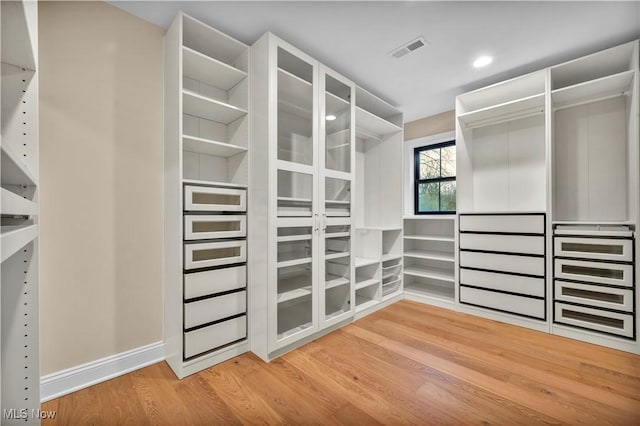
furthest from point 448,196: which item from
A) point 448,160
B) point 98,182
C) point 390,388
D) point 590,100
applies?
point 98,182

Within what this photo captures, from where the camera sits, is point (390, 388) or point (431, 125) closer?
point (390, 388)

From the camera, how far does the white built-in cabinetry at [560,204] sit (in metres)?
2.24

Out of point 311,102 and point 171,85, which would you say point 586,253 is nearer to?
point 311,102

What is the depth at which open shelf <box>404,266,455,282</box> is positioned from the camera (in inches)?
128

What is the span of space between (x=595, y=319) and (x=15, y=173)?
389cm

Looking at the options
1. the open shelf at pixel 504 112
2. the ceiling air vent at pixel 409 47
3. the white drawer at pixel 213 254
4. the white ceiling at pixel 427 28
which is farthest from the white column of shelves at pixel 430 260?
the white drawer at pixel 213 254

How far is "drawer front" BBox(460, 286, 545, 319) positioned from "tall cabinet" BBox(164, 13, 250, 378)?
2.35 metres

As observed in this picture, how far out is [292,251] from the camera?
2.20 metres

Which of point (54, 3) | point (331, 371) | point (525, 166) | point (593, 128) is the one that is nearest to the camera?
point (54, 3)

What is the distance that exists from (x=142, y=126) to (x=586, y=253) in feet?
12.0

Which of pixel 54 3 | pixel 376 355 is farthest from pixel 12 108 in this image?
pixel 376 355

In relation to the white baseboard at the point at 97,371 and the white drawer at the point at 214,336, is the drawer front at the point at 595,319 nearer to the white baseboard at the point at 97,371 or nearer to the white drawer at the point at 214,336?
the white drawer at the point at 214,336

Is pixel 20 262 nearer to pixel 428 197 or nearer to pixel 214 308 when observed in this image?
pixel 214 308

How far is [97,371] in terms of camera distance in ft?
5.68
